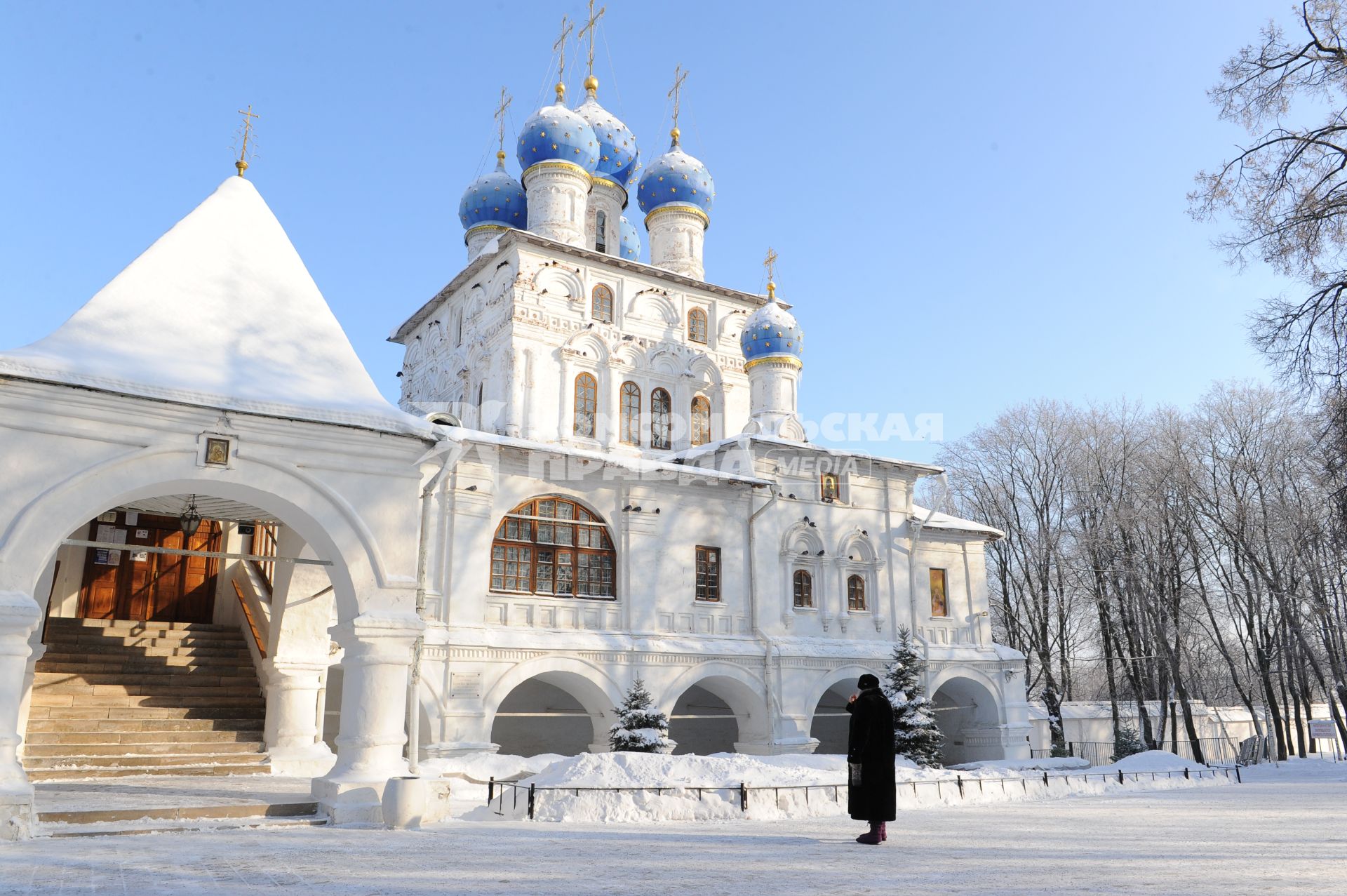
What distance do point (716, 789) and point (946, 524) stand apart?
13.5m

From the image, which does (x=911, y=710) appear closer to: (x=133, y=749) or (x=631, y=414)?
(x=631, y=414)

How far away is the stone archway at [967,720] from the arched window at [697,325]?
402 inches

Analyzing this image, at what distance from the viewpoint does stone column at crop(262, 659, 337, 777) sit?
11656 mm

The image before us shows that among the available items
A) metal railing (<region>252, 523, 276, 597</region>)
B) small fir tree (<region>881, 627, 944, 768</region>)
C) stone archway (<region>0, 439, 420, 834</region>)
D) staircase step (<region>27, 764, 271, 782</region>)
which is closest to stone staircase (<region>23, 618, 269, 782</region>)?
staircase step (<region>27, 764, 271, 782</region>)

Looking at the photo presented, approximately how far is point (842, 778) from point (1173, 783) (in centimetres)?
724

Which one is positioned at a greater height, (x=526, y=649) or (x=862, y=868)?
(x=526, y=649)

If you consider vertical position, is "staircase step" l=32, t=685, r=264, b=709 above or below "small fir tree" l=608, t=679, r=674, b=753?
above

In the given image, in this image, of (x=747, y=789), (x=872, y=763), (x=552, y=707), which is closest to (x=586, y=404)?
(x=552, y=707)

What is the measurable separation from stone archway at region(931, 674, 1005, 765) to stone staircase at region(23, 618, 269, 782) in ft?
47.3

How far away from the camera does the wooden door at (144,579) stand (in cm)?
1398

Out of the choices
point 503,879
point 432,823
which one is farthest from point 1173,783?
point 503,879

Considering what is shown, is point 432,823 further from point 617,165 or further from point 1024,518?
point 1024,518

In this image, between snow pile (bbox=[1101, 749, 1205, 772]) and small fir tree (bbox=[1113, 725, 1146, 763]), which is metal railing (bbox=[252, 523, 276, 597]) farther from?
small fir tree (bbox=[1113, 725, 1146, 763])

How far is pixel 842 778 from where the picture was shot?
40.0 feet
